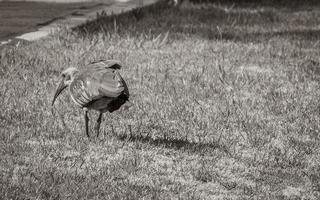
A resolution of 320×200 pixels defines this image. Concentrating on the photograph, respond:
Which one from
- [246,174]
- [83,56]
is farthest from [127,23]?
[246,174]

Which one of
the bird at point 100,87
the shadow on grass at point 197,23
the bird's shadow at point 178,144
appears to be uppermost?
the bird at point 100,87

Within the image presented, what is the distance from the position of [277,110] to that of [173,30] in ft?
14.0

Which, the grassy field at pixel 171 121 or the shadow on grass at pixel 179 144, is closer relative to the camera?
the grassy field at pixel 171 121

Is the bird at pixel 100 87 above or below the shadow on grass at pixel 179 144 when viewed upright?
above

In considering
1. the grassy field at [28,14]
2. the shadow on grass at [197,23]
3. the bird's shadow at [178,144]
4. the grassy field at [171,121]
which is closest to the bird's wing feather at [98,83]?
the grassy field at [171,121]

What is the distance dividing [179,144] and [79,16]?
628 centimetres

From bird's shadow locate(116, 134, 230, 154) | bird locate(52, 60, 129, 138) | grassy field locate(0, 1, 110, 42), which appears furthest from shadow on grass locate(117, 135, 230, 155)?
grassy field locate(0, 1, 110, 42)

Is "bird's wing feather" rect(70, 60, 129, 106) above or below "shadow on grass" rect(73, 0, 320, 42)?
above

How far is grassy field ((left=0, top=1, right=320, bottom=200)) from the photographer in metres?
5.03

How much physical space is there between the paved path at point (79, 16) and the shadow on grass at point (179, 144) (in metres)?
3.86

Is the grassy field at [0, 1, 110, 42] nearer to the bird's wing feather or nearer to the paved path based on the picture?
the paved path

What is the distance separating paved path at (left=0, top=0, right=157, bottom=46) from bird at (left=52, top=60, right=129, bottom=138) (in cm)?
396

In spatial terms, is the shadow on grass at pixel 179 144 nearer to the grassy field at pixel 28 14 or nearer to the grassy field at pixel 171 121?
the grassy field at pixel 171 121

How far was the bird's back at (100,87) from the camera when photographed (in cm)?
520
